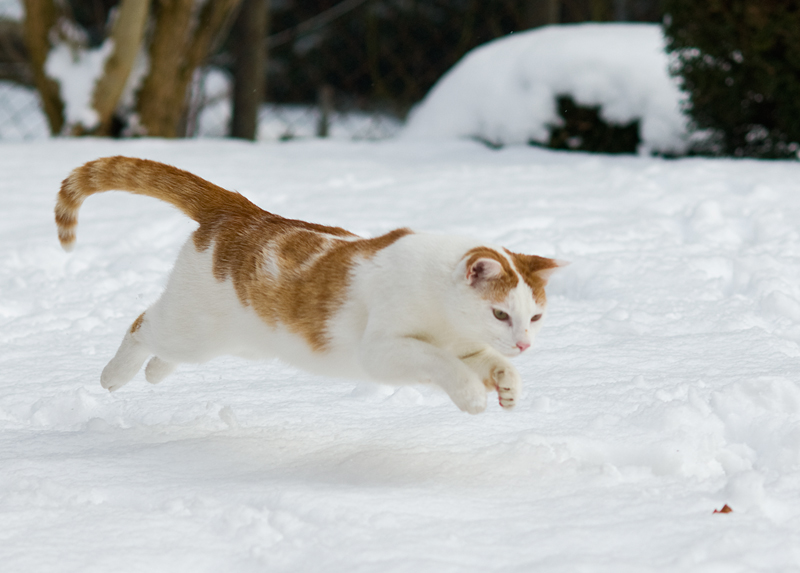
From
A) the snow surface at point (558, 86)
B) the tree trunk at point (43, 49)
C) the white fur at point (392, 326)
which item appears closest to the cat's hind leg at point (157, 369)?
the white fur at point (392, 326)

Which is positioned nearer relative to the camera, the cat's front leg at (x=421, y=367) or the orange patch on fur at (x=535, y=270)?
the cat's front leg at (x=421, y=367)

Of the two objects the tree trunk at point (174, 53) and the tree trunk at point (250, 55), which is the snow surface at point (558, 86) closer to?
the tree trunk at point (250, 55)

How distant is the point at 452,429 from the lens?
7.90 ft

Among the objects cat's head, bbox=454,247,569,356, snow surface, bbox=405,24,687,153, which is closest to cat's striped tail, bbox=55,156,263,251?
cat's head, bbox=454,247,569,356

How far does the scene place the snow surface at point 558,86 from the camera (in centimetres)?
645

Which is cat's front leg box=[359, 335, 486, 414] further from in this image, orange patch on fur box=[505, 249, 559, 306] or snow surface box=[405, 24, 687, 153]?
snow surface box=[405, 24, 687, 153]

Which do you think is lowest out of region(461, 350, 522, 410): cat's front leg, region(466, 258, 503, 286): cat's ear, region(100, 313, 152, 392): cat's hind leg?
region(100, 313, 152, 392): cat's hind leg

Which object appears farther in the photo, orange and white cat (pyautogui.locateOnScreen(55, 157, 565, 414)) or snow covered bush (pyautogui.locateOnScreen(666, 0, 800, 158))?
snow covered bush (pyautogui.locateOnScreen(666, 0, 800, 158))

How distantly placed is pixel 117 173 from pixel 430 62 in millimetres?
6998

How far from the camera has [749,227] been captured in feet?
14.0

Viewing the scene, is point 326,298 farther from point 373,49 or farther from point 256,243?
point 373,49

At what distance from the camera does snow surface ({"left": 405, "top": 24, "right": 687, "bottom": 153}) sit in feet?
21.2

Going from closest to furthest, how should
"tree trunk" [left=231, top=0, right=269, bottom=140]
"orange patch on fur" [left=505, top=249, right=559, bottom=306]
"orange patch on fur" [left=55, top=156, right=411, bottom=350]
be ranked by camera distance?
"orange patch on fur" [left=505, top=249, right=559, bottom=306] → "orange patch on fur" [left=55, top=156, right=411, bottom=350] → "tree trunk" [left=231, top=0, right=269, bottom=140]

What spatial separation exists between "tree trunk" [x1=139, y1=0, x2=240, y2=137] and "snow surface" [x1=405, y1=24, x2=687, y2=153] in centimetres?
196
